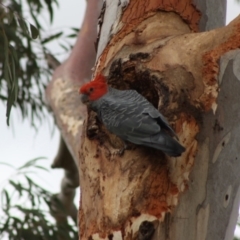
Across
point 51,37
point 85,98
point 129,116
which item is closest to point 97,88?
point 85,98

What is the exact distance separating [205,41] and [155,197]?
0.53 metres

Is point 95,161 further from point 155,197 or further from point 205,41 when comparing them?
point 205,41

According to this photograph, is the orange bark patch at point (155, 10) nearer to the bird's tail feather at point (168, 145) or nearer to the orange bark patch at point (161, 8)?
the orange bark patch at point (161, 8)

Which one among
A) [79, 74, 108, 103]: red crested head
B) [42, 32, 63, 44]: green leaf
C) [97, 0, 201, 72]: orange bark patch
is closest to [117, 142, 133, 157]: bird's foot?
[79, 74, 108, 103]: red crested head

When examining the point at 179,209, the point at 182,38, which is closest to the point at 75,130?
the point at 182,38

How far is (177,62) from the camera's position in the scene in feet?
7.46

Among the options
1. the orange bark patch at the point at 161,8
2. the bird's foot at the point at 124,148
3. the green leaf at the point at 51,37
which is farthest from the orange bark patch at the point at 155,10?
the green leaf at the point at 51,37

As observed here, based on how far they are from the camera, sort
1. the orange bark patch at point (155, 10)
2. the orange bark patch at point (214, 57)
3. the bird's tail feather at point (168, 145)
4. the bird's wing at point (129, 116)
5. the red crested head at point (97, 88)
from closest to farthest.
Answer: the bird's tail feather at point (168, 145) < the bird's wing at point (129, 116) < the orange bark patch at point (214, 57) < the red crested head at point (97, 88) < the orange bark patch at point (155, 10)

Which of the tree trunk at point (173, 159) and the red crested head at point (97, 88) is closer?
the tree trunk at point (173, 159)

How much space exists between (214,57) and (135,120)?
314 millimetres

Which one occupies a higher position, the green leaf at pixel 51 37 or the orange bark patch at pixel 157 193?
the green leaf at pixel 51 37

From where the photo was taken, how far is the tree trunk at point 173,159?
2.09 metres

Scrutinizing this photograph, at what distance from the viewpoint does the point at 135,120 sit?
87.0 inches

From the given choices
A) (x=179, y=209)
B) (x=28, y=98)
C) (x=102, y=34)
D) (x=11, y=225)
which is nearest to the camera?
(x=179, y=209)
